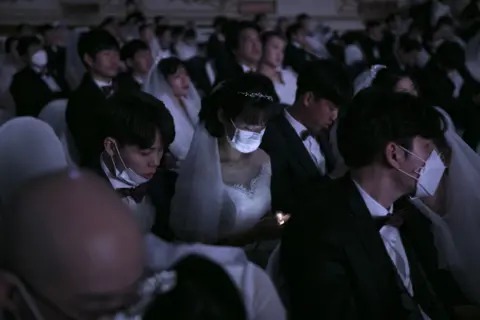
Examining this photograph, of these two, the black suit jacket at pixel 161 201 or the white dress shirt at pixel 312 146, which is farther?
the white dress shirt at pixel 312 146

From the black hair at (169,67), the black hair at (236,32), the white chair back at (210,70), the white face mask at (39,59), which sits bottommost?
the white chair back at (210,70)

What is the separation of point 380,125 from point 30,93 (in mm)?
3335

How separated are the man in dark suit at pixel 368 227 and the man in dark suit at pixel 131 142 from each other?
57cm

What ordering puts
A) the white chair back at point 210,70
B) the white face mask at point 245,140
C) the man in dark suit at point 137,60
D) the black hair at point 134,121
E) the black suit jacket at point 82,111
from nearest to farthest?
the black hair at point 134,121, the white face mask at point 245,140, the black suit jacket at point 82,111, the man in dark suit at point 137,60, the white chair back at point 210,70

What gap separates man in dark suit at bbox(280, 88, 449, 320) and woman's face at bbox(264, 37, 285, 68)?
104 inches

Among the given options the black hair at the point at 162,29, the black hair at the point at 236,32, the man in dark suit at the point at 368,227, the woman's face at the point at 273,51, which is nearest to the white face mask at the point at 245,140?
the man in dark suit at the point at 368,227

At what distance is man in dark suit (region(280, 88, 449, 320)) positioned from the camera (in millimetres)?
1563

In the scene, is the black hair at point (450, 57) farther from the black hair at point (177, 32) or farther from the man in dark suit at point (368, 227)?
the black hair at point (177, 32)

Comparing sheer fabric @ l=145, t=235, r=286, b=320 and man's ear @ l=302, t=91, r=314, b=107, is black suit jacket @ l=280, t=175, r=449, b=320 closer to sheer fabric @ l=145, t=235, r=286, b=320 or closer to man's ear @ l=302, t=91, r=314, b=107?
sheer fabric @ l=145, t=235, r=286, b=320

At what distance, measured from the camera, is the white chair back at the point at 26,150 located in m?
1.59

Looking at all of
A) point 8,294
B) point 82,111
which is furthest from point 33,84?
point 8,294

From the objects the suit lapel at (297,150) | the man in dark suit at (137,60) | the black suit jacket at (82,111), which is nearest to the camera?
the black suit jacket at (82,111)

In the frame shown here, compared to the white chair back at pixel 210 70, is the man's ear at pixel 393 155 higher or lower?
higher

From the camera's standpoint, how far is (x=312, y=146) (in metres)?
2.96
